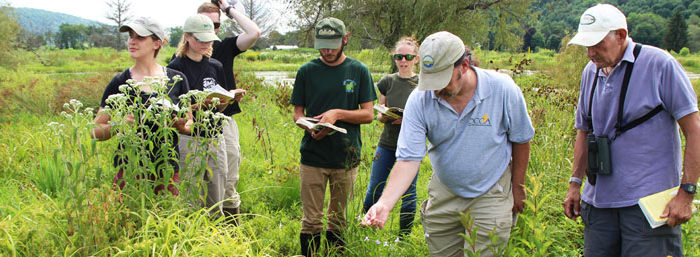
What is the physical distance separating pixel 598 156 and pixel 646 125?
25 centimetres

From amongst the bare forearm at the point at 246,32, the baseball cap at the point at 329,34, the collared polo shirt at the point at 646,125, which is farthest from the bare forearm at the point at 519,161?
the bare forearm at the point at 246,32

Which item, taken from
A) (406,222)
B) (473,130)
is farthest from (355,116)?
(473,130)

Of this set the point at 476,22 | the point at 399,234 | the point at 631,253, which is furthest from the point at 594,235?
the point at 476,22

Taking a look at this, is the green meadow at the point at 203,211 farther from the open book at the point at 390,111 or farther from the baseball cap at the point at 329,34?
the baseball cap at the point at 329,34

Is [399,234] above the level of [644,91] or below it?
below

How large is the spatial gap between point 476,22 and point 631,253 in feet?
37.2

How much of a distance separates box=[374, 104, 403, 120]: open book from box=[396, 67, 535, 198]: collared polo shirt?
1165mm

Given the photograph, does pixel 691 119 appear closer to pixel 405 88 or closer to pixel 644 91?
pixel 644 91

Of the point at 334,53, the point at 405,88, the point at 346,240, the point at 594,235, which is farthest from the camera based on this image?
the point at 405,88

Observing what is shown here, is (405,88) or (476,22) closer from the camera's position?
(405,88)

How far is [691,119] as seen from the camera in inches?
81.9

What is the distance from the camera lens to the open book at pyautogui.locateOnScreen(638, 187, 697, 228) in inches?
82.4

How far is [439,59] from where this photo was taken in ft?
6.86

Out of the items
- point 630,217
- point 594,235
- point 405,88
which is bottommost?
point 594,235
